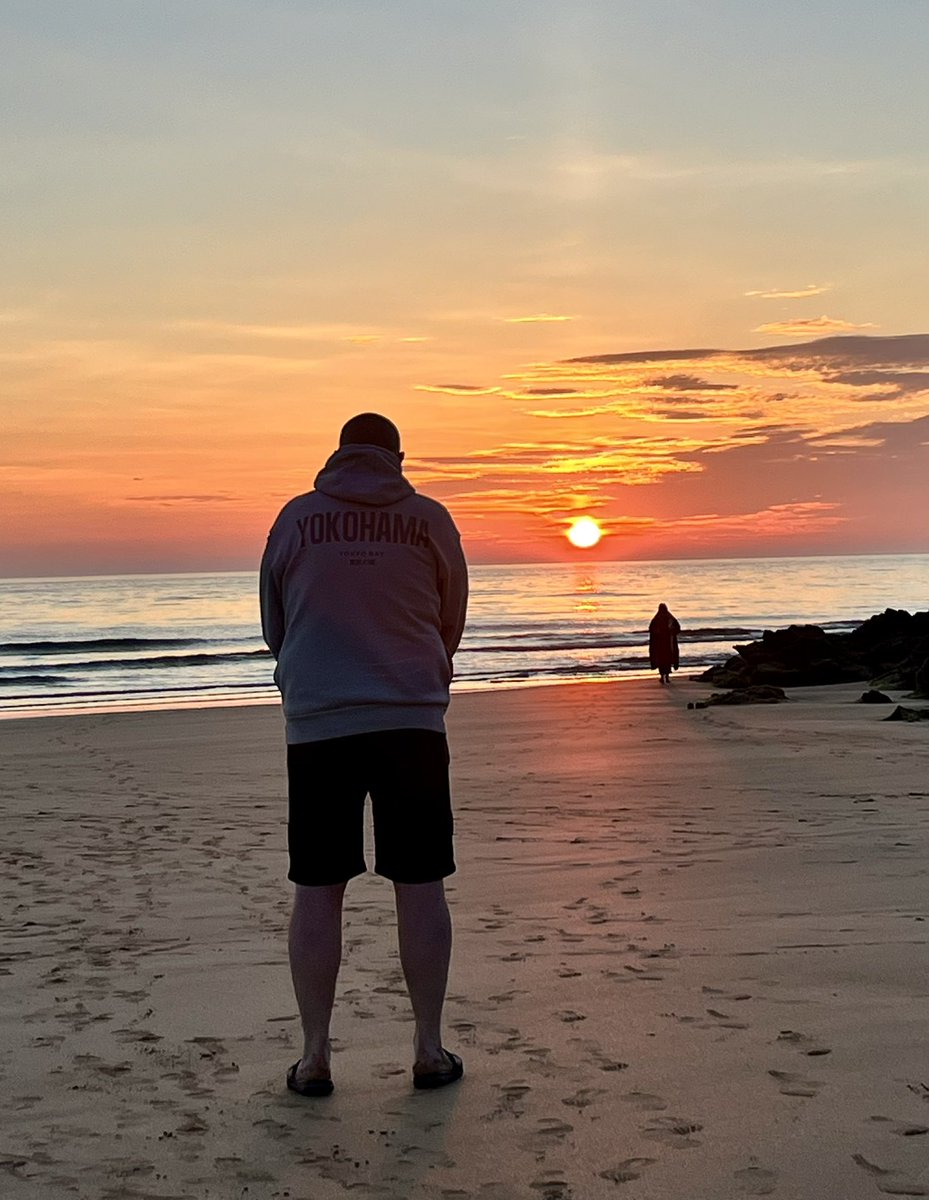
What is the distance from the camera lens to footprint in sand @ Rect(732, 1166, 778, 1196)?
10.6ft

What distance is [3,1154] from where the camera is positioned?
3508 millimetres

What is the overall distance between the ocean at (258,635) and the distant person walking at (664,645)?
389cm

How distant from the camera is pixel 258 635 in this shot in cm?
5309

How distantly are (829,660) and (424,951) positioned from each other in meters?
20.5

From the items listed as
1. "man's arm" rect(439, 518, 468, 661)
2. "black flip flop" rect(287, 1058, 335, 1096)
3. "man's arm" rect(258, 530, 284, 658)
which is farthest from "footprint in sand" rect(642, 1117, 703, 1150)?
"man's arm" rect(258, 530, 284, 658)

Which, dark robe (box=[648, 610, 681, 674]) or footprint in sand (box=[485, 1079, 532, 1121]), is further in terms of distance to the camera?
dark robe (box=[648, 610, 681, 674])

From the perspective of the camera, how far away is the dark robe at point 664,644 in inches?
1017

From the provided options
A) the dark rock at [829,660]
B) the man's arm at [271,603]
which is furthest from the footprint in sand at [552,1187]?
the dark rock at [829,660]

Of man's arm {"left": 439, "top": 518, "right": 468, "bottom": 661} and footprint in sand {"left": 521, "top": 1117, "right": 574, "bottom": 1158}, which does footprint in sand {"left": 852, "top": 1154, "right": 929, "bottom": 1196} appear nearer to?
footprint in sand {"left": 521, "top": 1117, "right": 574, "bottom": 1158}

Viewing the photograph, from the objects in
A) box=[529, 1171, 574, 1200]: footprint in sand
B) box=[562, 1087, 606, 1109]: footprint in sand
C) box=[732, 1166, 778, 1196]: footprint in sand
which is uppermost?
box=[562, 1087, 606, 1109]: footprint in sand

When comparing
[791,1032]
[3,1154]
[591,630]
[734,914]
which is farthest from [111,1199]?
[591,630]

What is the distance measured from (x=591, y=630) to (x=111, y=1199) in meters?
50.6

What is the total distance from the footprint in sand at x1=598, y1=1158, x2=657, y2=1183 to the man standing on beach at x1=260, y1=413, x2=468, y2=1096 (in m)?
0.77

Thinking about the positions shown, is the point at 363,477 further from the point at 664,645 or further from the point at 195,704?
the point at 195,704
